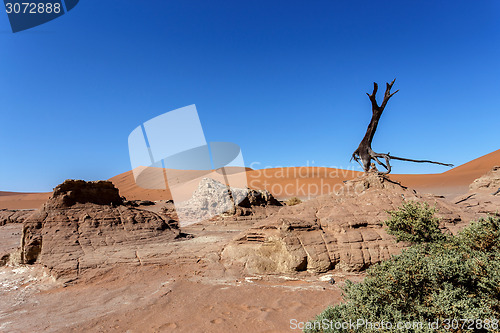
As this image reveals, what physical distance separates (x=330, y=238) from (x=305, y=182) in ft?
176

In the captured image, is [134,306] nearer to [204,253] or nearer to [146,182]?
[204,253]

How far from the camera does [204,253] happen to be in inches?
363

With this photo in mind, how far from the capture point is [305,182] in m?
60.7

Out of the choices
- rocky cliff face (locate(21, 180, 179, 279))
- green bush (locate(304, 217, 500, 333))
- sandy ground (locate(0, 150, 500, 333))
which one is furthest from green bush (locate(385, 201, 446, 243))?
rocky cliff face (locate(21, 180, 179, 279))

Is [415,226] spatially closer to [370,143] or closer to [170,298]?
[370,143]

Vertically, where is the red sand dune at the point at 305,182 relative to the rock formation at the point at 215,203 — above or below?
above

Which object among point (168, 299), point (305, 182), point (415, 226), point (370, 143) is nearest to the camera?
point (168, 299)

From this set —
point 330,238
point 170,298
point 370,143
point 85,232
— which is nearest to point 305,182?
point 370,143

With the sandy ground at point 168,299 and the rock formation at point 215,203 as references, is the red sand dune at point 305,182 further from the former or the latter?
the sandy ground at point 168,299

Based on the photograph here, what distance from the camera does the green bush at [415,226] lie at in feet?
22.3

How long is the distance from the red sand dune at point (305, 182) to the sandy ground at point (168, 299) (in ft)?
116

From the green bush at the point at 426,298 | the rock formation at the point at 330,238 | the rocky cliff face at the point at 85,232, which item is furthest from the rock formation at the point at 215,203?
the green bush at the point at 426,298

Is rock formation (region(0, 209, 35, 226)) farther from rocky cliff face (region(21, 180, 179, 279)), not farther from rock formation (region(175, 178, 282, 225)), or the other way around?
rocky cliff face (region(21, 180, 179, 279))

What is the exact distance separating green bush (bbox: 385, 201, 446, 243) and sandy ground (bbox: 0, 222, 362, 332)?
1630mm
